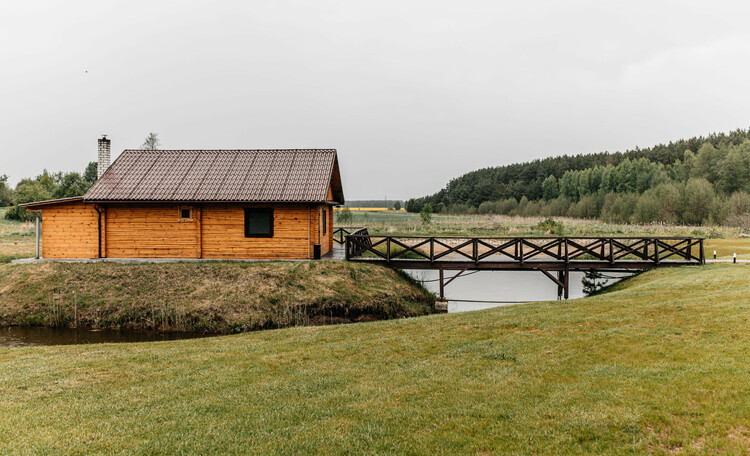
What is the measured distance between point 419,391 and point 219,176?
1608 cm

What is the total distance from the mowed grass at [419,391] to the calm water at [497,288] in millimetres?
9001

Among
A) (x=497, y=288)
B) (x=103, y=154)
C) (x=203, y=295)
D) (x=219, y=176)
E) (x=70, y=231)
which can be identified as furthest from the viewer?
(x=497, y=288)

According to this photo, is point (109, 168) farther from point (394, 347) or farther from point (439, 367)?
point (439, 367)

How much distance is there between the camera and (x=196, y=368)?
7.24 meters

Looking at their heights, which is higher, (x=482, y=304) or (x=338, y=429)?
(x=338, y=429)

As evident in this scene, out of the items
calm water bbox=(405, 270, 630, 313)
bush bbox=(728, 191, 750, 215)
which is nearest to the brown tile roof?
calm water bbox=(405, 270, 630, 313)

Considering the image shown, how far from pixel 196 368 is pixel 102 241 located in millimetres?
13714

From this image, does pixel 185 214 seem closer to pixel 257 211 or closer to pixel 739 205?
pixel 257 211

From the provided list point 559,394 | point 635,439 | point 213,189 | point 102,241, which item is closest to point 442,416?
point 559,394

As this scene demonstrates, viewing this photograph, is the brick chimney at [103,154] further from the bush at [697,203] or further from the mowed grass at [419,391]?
the bush at [697,203]

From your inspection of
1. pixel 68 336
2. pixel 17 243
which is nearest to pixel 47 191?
pixel 17 243

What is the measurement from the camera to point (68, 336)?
41.4 feet

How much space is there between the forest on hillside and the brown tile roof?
38697 mm

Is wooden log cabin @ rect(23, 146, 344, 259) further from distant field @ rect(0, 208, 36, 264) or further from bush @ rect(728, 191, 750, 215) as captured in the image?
bush @ rect(728, 191, 750, 215)
